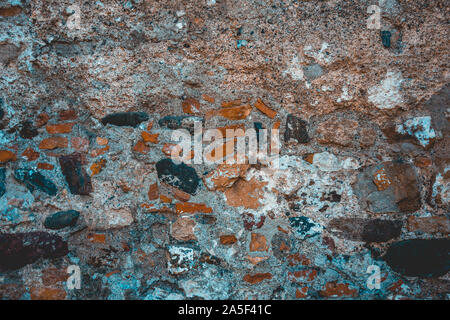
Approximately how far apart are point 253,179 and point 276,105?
0.32 m

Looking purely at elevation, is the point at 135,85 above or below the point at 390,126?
above

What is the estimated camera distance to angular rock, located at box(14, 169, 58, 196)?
129cm

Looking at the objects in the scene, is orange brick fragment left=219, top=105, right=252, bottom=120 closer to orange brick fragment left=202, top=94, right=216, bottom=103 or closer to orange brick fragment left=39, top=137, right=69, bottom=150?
orange brick fragment left=202, top=94, right=216, bottom=103

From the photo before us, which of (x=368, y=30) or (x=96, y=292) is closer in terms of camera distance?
(x=368, y=30)

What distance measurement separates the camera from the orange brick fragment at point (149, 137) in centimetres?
132

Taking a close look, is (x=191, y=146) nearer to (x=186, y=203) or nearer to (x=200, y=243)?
(x=186, y=203)

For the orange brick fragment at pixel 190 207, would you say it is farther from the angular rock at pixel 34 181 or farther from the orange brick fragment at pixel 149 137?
the angular rock at pixel 34 181

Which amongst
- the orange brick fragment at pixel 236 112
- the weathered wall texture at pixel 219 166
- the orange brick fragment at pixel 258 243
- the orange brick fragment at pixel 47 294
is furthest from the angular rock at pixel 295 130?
the orange brick fragment at pixel 47 294

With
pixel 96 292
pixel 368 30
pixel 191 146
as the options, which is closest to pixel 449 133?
pixel 368 30

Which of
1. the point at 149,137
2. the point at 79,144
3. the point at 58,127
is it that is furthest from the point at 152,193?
the point at 58,127

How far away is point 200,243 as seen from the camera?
1332 mm

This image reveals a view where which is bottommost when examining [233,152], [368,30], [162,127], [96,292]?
[96,292]

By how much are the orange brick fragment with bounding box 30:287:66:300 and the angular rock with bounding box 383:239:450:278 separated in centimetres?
134

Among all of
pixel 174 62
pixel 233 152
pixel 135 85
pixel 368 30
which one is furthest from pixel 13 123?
pixel 368 30
